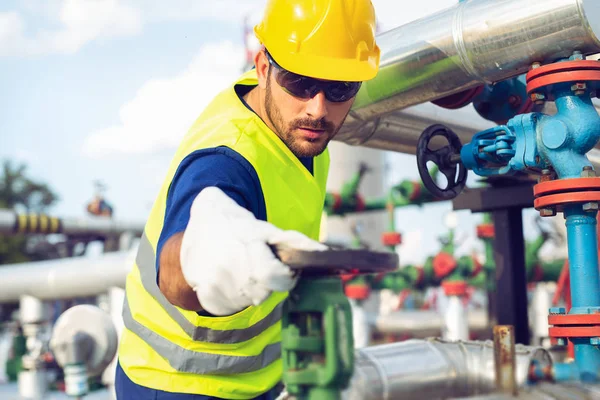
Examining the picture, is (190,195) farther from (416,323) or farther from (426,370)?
(416,323)

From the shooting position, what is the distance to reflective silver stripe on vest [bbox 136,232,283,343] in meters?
1.72

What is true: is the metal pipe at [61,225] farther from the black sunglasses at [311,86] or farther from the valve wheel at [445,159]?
the black sunglasses at [311,86]

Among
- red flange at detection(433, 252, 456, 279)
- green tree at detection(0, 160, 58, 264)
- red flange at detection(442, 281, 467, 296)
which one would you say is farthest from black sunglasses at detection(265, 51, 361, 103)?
green tree at detection(0, 160, 58, 264)

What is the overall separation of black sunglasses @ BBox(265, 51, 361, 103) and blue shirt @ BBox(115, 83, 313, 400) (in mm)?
223

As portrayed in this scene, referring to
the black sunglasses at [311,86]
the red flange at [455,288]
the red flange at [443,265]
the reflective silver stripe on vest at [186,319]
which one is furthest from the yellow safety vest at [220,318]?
the red flange at [443,265]

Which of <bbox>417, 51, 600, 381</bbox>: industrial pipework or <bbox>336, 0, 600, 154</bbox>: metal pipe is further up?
<bbox>336, 0, 600, 154</bbox>: metal pipe

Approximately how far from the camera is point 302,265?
103 centimetres

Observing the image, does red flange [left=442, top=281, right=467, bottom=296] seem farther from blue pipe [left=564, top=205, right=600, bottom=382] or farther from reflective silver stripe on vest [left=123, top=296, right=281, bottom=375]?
reflective silver stripe on vest [left=123, top=296, right=281, bottom=375]

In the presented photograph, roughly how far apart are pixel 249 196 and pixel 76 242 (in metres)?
13.4

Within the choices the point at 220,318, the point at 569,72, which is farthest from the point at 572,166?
the point at 220,318

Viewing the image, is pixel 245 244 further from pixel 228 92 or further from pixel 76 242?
pixel 76 242

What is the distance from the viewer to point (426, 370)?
163 centimetres

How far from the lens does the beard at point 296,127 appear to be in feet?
5.57

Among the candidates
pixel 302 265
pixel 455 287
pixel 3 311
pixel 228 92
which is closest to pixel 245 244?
pixel 302 265
